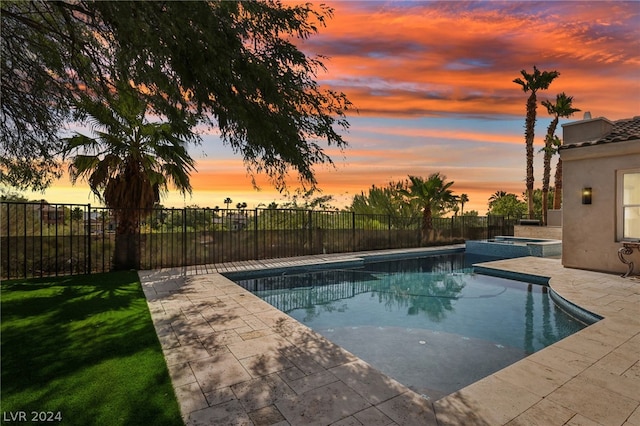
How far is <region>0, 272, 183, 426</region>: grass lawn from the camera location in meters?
2.61

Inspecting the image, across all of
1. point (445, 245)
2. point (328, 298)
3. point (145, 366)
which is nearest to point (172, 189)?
point (328, 298)

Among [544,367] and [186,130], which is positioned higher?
[186,130]

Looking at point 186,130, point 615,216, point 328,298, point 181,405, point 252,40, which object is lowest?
point 328,298

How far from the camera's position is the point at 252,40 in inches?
173

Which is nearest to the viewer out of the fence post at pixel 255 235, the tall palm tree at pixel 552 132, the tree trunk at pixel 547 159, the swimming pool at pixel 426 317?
the swimming pool at pixel 426 317

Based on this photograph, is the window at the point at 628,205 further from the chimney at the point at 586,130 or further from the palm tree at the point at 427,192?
the palm tree at the point at 427,192

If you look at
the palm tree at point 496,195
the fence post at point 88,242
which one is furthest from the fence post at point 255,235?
the palm tree at point 496,195

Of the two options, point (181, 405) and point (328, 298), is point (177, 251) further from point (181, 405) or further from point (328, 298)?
point (181, 405)

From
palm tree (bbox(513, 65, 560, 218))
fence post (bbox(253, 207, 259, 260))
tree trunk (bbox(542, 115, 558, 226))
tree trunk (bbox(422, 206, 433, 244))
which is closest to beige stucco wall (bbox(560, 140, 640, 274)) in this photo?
tree trunk (bbox(422, 206, 433, 244))

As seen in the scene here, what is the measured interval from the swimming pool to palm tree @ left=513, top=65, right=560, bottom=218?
15.2 metres

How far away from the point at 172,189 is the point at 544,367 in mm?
9565

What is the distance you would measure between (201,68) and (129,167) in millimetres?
6453

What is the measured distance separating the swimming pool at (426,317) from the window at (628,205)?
2836mm

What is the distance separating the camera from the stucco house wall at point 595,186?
8172mm
